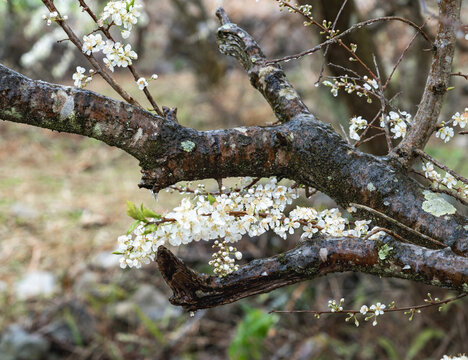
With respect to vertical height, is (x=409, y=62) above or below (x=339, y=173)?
above

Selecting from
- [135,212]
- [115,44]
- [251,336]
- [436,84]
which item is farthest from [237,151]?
[251,336]

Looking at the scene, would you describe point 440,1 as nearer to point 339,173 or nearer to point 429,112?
point 429,112

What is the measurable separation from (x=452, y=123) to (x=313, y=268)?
0.50 m

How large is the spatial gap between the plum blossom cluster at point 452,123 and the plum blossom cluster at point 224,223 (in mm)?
291

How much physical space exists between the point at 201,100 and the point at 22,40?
11.8ft

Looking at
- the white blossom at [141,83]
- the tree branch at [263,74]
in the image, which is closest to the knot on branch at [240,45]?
the tree branch at [263,74]

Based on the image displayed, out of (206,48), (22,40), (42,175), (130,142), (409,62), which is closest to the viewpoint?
(130,142)

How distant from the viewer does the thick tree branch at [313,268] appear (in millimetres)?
878

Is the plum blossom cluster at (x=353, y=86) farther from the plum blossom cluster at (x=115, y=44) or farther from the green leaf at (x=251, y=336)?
the green leaf at (x=251, y=336)

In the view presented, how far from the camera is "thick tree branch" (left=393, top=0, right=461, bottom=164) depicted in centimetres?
104

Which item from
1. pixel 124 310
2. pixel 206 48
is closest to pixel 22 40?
pixel 206 48

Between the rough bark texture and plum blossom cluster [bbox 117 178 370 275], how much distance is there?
0.04m

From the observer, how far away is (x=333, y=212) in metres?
1.08

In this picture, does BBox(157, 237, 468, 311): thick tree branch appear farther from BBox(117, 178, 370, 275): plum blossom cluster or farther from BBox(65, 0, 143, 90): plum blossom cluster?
BBox(65, 0, 143, 90): plum blossom cluster
